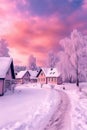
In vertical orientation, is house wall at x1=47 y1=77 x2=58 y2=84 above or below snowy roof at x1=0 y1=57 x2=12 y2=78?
below

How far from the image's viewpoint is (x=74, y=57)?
49469mm

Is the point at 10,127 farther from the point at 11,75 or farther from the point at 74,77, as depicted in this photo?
the point at 74,77

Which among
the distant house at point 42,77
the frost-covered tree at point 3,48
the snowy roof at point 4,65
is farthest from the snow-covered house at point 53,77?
the snowy roof at point 4,65

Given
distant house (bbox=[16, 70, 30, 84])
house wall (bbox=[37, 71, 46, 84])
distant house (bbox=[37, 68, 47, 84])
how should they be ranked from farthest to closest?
distant house (bbox=[16, 70, 30, 84]), house wall (bbox=[37, 71, 46, 84]), distant house (bbox=[37, 68, 47, 84])

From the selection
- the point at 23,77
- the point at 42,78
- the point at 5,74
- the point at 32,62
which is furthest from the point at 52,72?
the point at 5,74

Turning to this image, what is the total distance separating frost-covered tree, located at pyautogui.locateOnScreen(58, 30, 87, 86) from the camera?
161 ft

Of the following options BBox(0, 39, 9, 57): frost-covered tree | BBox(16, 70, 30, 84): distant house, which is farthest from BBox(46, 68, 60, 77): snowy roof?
BBox(0, 39, 9, 57): frost-covered tree

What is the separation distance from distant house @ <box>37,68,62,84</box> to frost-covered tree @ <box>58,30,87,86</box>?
79.1 ft

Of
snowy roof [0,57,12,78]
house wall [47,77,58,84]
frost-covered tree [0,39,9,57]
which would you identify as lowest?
house wall [47,77,58,84]

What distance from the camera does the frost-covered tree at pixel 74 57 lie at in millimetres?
49062

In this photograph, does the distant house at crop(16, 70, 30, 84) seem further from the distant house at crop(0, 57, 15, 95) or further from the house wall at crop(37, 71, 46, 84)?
the distant house at crop(0, 57, 15, 95)

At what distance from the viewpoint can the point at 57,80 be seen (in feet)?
249

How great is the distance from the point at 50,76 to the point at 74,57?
30633 mm

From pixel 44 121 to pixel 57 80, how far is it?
6224cm
